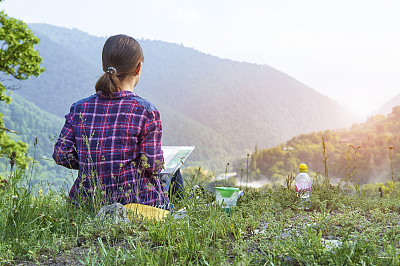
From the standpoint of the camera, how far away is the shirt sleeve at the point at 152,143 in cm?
260

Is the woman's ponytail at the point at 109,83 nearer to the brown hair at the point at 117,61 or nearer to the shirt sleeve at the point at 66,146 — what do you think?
the brown hair at the point at 117,61

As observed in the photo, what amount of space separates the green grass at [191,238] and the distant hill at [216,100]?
200 ft

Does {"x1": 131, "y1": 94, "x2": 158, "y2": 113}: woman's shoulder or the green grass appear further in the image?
{"x1": 131, "y1": 94, "x2": 158, "y2": 113}: woman's shoulder

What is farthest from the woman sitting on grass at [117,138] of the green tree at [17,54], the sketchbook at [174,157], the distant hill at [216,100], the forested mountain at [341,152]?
the distant hill at [216,100]

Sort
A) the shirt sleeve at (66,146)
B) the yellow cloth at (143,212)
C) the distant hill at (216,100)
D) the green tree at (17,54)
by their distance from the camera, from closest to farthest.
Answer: the yellow cloth at (143,212), the shirt sleeve at (66,146), the green tree at (17,54), the distant hill at (216,100)

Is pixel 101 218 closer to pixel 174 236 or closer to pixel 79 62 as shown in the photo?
pixel 174 236

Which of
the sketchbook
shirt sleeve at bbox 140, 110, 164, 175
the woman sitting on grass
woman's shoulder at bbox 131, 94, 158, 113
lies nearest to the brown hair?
the woman sitting on grass

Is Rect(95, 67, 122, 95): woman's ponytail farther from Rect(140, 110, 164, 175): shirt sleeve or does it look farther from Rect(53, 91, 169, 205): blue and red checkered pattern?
Rect(140, 110, 164, 175): shirt sleeve

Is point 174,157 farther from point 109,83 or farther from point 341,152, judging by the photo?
point 341,152

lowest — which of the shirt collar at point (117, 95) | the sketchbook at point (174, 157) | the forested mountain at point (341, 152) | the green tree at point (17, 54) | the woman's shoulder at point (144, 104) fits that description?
the forested mountain at point (341, 152)

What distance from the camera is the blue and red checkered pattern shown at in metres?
2.61

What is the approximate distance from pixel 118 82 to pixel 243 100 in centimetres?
7638

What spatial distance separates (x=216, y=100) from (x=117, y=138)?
73811 millimetres

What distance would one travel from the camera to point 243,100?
78.1m
